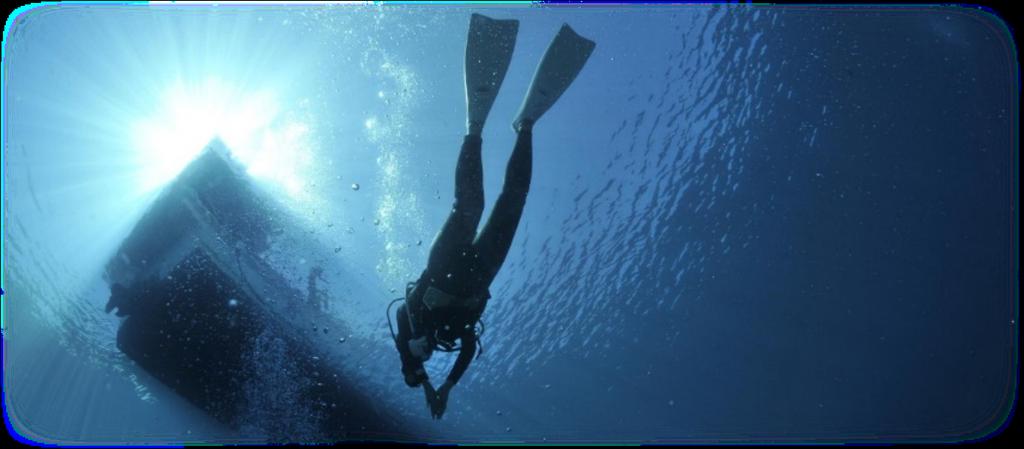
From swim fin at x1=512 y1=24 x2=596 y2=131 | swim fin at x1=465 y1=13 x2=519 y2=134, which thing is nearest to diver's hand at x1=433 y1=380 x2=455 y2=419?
swim fin at x1=465 y1=13 x2=519 y2=134

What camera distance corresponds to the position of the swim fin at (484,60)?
4672 mm

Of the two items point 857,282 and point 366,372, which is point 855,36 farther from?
point 366,372

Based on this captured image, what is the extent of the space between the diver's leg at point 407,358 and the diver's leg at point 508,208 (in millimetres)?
1053

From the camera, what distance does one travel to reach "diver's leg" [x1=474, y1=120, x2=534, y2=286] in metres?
4.82

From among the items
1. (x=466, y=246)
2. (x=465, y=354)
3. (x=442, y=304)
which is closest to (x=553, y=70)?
(x=466, y=246)

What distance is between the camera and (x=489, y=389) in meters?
19.6

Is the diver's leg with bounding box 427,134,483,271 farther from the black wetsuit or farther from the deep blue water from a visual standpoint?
the deep blue water

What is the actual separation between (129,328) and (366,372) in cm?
726

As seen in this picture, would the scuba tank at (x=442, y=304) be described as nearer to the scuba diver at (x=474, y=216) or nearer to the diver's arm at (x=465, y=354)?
the scuba diver at (x=474, y=216)

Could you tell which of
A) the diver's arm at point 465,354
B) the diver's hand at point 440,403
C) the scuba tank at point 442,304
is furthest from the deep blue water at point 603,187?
the diver's hand at point 440,403

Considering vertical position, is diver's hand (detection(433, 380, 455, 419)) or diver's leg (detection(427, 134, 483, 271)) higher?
diver's leg (detection(427, 134, 483, 271))

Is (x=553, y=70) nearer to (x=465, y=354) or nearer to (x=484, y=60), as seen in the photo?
(x=484, y=60)

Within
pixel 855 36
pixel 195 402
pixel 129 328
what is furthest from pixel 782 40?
Answer: pixel 195 402

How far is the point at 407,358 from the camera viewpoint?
4895mm
